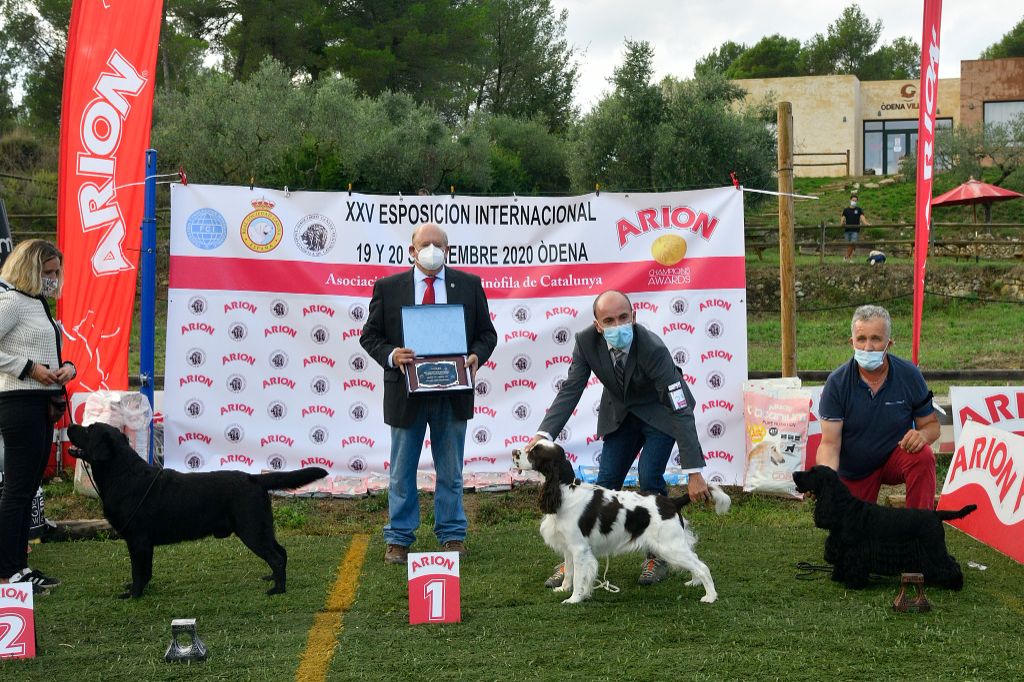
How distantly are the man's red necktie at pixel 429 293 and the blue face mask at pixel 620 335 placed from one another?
3.62 ft

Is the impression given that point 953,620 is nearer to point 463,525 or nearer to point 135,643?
point 463,525

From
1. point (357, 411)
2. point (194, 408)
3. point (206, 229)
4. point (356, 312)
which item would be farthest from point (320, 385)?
point (206, 229)

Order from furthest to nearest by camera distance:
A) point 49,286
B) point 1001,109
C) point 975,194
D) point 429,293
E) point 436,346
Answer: point 1001,109 → point 975,194 → point 429,293 → point 436,346 → point 49,286

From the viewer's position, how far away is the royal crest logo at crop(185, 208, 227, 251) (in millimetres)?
7410

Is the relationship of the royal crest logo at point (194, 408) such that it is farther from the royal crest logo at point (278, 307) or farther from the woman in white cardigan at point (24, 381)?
the woman in white cardigan at point (24, 381)

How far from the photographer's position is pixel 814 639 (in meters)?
4.34

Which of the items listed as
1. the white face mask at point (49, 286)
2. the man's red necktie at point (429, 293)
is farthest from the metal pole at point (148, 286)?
the man's red necktie at point (429, 293)

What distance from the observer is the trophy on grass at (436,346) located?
18.6ft

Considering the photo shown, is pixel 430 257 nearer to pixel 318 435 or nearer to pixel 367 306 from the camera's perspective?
pixel 367 306

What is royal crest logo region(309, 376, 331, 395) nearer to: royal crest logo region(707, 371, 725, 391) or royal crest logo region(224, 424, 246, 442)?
royal crest logo region(224, 424, 246, 442)

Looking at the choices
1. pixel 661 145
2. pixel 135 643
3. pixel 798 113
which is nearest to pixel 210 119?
pixel 661 145

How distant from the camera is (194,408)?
24.6ft

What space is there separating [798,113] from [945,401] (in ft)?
117

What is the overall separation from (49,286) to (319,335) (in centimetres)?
264
